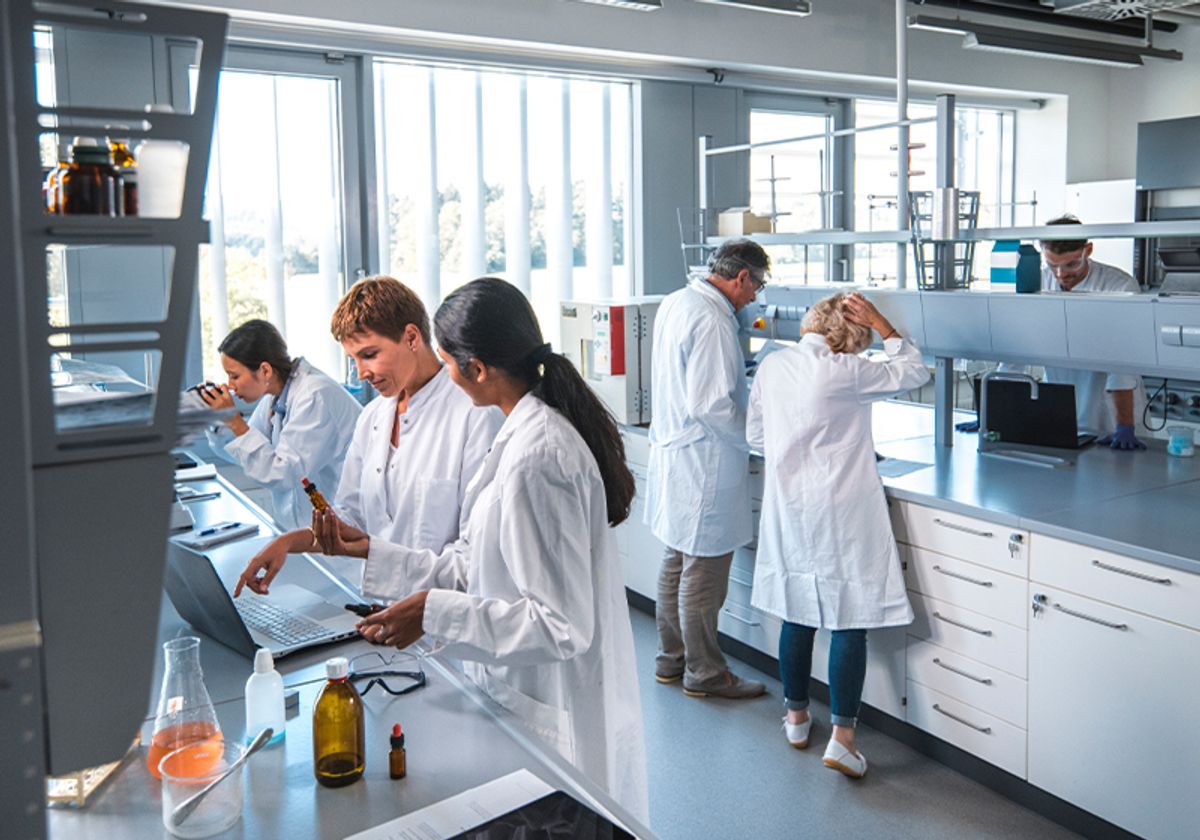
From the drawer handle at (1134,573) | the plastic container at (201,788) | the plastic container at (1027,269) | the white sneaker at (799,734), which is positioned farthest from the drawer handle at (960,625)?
the plastic container at (201,788)

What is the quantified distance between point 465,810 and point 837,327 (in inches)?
95.4

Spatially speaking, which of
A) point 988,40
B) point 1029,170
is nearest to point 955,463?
point 988,40

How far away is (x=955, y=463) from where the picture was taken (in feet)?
12.6

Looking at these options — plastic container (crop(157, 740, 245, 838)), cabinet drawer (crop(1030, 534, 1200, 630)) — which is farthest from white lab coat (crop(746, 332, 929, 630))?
plastic container (crop(157, 740, 245, 838))

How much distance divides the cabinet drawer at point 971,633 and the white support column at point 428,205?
301cm

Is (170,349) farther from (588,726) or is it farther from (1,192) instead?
(588,726)

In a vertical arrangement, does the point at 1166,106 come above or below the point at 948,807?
above

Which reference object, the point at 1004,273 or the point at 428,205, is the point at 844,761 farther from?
the point at 428,205

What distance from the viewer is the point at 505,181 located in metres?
5.65

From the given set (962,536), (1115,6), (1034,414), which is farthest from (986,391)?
(1115,6)

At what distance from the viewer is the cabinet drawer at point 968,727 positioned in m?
3.16

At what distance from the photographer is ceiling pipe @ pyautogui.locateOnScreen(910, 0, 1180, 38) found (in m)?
6.73

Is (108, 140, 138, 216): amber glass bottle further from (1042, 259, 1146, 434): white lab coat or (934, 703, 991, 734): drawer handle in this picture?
(1042, 259, 1146, 434): white lab coat

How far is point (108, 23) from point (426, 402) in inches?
82.3
